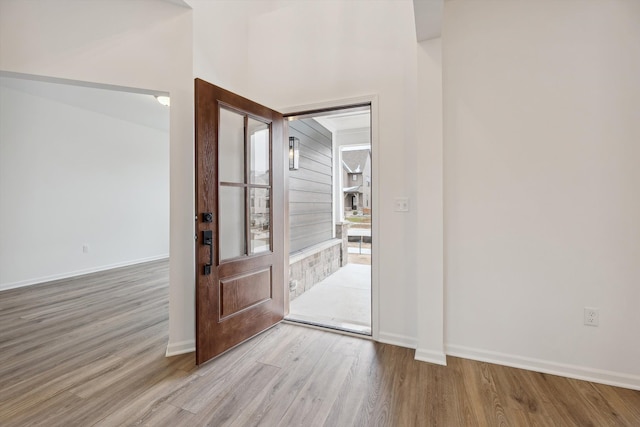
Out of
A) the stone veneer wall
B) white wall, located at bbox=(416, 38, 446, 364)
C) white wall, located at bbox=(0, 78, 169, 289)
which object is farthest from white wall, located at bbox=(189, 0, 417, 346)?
white wall, located at bbox=(0, 78, 169, 289)

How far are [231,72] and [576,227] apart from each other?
3.22 meters

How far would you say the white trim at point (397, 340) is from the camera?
237 cm

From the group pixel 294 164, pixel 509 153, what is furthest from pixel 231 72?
pixel 509 153

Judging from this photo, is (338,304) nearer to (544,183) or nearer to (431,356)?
(431,356)

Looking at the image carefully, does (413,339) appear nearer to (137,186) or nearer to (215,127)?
(215,127)

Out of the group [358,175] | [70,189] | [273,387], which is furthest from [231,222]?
[358,175]

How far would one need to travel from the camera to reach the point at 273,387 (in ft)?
6.09

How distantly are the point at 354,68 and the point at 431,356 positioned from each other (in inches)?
101

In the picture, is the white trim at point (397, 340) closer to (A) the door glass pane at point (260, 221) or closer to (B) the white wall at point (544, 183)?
(B) the white wall at point (544, 183)

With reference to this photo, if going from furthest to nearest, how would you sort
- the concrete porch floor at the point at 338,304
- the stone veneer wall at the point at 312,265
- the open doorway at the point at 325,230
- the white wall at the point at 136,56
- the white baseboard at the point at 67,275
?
the white baseboard at the point at 67,275
the stone veneer wall at the point at 312,265
the open doorway at the point at 325,230
the concrete porch floor at the point at 338,304
the white wall at the point at 136,56

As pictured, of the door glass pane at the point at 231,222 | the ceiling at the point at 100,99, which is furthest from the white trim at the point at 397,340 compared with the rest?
the ceiling at the point at 100,99

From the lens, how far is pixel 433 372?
2020 mm

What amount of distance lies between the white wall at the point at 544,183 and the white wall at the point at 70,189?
464 cm

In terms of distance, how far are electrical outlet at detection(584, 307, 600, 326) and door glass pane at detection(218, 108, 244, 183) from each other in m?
2.82
